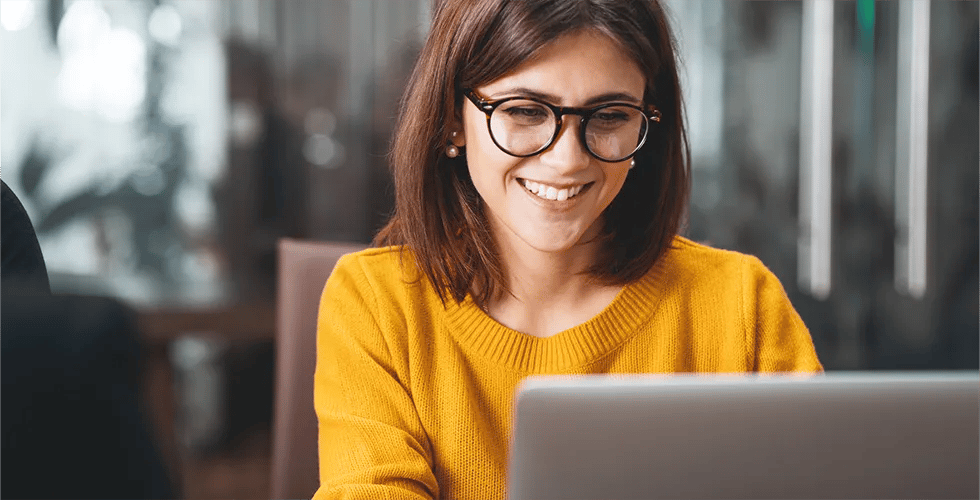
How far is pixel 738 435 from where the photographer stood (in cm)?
62

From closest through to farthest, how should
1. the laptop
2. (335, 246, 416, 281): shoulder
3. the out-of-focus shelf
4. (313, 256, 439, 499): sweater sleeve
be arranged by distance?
1. the laptop
2. (313, 256, 439, 499): sweater sleeve
3. (335, 246, 416, 281): shoulder
4. the out-of-focus shelf

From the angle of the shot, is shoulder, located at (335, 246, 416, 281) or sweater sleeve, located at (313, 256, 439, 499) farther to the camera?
shoulder, located at (335, 246, 416, 281)

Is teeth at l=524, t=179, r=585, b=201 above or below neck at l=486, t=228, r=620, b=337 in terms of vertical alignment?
above

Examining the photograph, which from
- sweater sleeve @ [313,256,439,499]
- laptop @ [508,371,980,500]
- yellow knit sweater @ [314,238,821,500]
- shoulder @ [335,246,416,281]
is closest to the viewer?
laptop @ [508,371,980,500]

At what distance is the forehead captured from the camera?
1.03 metres

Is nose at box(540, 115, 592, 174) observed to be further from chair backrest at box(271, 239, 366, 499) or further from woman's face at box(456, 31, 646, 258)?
chair backrest at box(271, 239, 366, 499)

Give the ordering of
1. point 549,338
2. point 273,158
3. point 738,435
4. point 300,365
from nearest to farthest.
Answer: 1. point 738,435
2. point 549,338
3. point 300,365
4. point 273,158

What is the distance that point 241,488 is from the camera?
319 cm

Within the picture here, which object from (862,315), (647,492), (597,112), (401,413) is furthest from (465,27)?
(862,315)

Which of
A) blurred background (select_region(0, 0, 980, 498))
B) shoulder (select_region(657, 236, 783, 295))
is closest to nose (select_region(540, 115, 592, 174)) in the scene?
shoulder (select_region(657, 236, 783, 295))

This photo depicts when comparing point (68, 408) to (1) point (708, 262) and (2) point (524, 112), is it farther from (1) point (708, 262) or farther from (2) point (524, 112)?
(1) point (708, 262)

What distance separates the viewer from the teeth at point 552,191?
1073 millimetres

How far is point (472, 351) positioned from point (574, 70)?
1.21ft

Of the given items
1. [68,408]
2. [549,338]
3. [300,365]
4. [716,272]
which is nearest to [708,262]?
[716,272]
